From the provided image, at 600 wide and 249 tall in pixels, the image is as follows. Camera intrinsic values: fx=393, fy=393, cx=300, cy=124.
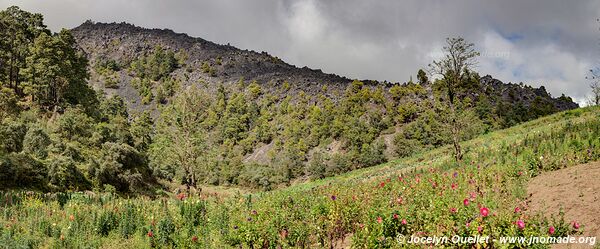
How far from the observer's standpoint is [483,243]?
20.2 feet

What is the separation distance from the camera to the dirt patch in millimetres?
7043

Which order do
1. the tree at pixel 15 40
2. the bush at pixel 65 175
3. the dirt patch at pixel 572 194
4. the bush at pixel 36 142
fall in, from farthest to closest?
1. the tree at pixel 15 40
2. the bush at pixel 36 142
3. the bush at pixel 65 175
4. the dirt patch at pixel 572 194

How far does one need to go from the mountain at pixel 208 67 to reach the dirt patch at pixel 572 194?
82.9 metres

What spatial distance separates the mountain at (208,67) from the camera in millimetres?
91625

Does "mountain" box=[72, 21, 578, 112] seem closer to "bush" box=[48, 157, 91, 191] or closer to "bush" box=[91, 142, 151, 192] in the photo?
"bush" box=[91, 142, 151, 192]

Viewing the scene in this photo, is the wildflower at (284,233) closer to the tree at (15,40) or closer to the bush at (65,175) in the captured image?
the bush at (65,175)

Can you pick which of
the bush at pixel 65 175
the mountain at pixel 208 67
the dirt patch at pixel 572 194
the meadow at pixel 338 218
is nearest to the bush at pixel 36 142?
the bush at pixel 65 175

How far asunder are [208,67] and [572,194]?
435 feet

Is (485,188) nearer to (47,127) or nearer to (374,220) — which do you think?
(374,220)

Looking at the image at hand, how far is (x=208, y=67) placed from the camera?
5276 inches

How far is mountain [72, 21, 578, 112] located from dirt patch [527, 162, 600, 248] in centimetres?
Answer: 8285

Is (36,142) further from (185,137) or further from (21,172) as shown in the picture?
(185,137)

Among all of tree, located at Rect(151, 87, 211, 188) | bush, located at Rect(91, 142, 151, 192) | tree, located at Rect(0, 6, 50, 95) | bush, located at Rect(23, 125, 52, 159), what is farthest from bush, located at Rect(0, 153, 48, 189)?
tree, located at Rect(0, 6, 50, 95)

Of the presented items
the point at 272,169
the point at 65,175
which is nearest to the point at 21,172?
the point at 65,175
